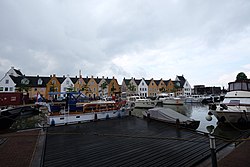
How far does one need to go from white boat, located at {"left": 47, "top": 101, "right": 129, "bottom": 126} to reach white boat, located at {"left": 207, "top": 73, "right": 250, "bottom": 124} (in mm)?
10425

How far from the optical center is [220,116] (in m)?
13.9

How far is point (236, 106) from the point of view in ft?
43.9

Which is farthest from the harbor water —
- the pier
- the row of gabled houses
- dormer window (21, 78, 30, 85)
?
dormer window (21, 78, 30, 85)

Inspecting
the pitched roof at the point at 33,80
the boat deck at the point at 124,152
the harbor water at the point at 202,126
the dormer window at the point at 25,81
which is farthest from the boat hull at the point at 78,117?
the pitched roof at the point at 33,80

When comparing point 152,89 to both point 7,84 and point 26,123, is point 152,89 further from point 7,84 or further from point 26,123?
point 7,84

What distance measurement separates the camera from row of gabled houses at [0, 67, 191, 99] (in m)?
46.3

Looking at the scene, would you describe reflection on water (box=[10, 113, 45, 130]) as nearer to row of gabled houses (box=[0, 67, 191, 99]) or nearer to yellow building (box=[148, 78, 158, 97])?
row of gabled houses (box=[0, 67, 191, 99])

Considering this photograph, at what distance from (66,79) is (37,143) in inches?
1964

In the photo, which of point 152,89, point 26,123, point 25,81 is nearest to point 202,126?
point 26,123

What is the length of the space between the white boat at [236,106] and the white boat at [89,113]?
1043cm

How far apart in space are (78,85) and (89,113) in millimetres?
42791

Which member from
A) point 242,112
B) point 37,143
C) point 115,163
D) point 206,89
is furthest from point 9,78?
point 206,89

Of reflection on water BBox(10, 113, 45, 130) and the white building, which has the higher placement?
the white building

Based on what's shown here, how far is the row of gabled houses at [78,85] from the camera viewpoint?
152 ft
